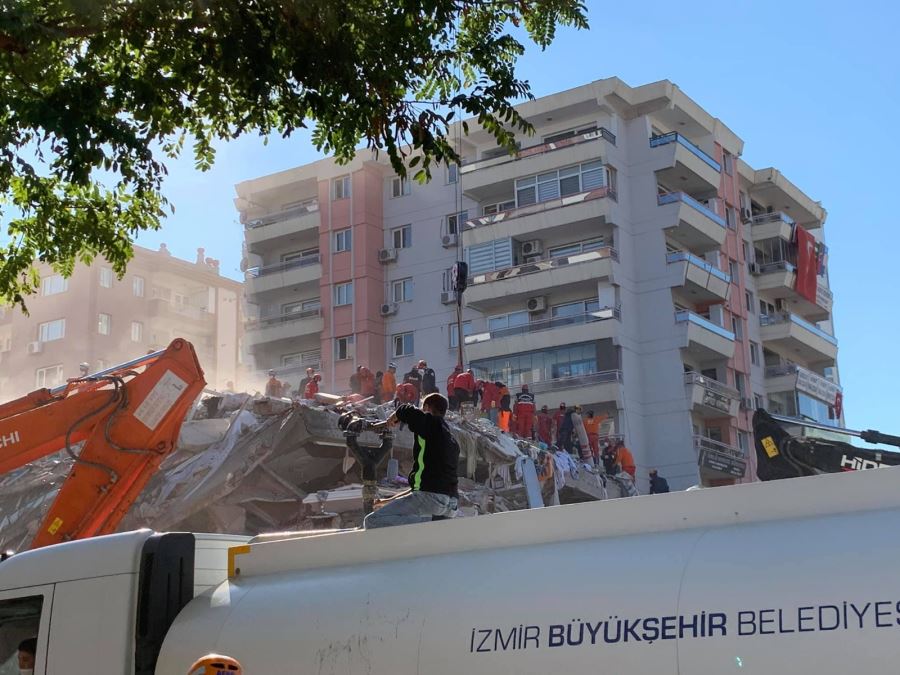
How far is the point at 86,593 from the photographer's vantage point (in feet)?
19.0

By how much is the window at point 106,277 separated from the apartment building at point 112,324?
0.06 meters

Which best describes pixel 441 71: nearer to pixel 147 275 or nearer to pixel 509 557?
pixel 509 557

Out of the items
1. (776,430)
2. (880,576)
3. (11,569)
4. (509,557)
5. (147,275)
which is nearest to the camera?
(880,576)

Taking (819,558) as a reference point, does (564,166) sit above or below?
above

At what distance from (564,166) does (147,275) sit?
1048 inches

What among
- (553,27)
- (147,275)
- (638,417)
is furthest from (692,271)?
(553,27)

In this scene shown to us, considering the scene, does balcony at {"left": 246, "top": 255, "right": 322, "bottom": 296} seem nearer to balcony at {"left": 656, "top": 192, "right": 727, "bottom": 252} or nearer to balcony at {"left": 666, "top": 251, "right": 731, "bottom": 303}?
balcony at {"left": 656, "top": 192, "right": 727, "bottom": 252}

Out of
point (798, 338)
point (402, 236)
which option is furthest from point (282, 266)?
point (798, 338)

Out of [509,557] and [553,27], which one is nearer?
[509,557]

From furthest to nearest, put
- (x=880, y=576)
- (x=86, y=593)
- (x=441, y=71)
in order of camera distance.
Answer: (x=441, y=71) → (x=86, y=593) → (x=880, y=576)

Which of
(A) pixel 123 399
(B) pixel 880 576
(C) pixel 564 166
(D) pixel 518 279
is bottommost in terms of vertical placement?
(B) pixel 880 576

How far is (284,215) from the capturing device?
57125mm

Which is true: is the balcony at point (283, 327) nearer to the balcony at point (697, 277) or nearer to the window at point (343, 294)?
the window at point (343, 294)

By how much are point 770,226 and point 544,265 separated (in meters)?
14.8
